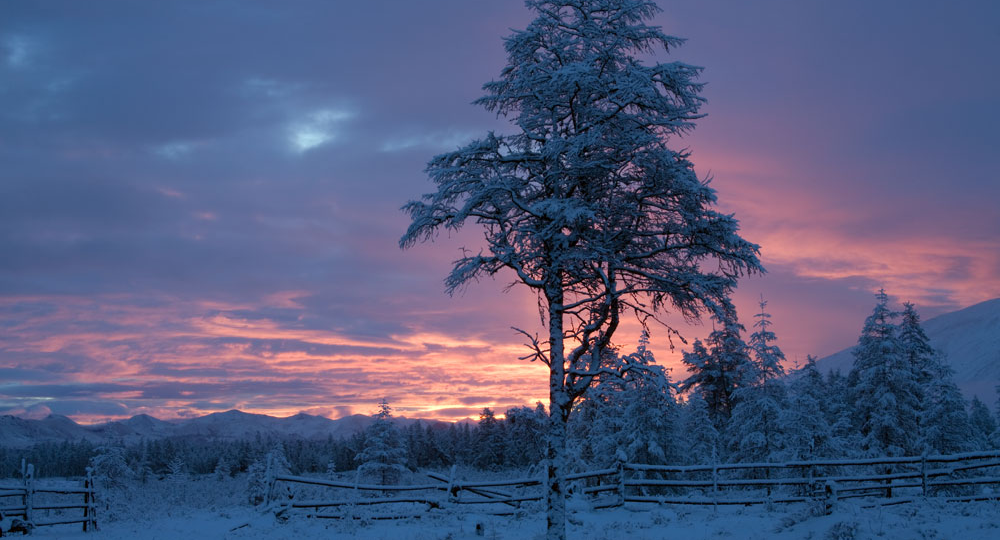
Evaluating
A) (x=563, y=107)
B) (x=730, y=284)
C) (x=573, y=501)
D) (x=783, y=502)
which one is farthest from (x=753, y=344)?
(x=563, y=107)

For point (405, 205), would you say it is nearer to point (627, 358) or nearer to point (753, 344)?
point (627, 358)

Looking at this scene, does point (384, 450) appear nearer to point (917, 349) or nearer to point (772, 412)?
point (772, 412)

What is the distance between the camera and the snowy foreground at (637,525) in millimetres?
14548

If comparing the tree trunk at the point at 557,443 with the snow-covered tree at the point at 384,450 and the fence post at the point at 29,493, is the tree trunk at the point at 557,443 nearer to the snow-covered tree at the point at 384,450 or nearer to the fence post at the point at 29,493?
the fence post at the point at 29,493

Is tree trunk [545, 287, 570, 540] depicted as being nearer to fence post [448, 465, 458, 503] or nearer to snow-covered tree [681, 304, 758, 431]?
fence post [448, 465, 458, 503]

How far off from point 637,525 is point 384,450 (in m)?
36.8

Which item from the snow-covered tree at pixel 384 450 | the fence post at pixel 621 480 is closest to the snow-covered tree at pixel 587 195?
the fence post at pixel 621 480

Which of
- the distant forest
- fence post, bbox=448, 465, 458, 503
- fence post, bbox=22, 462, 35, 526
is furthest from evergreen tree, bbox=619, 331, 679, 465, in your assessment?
fence post, bbox=22, 462, 35, 526

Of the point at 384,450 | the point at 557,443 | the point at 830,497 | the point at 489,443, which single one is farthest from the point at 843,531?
the point at 489,443

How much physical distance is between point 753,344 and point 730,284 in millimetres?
25078

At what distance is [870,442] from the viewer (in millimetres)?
35312

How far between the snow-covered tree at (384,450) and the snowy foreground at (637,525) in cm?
2869

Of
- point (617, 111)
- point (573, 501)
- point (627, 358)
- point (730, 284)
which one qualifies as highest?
point (617, 111)

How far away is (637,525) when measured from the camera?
18328 mm
